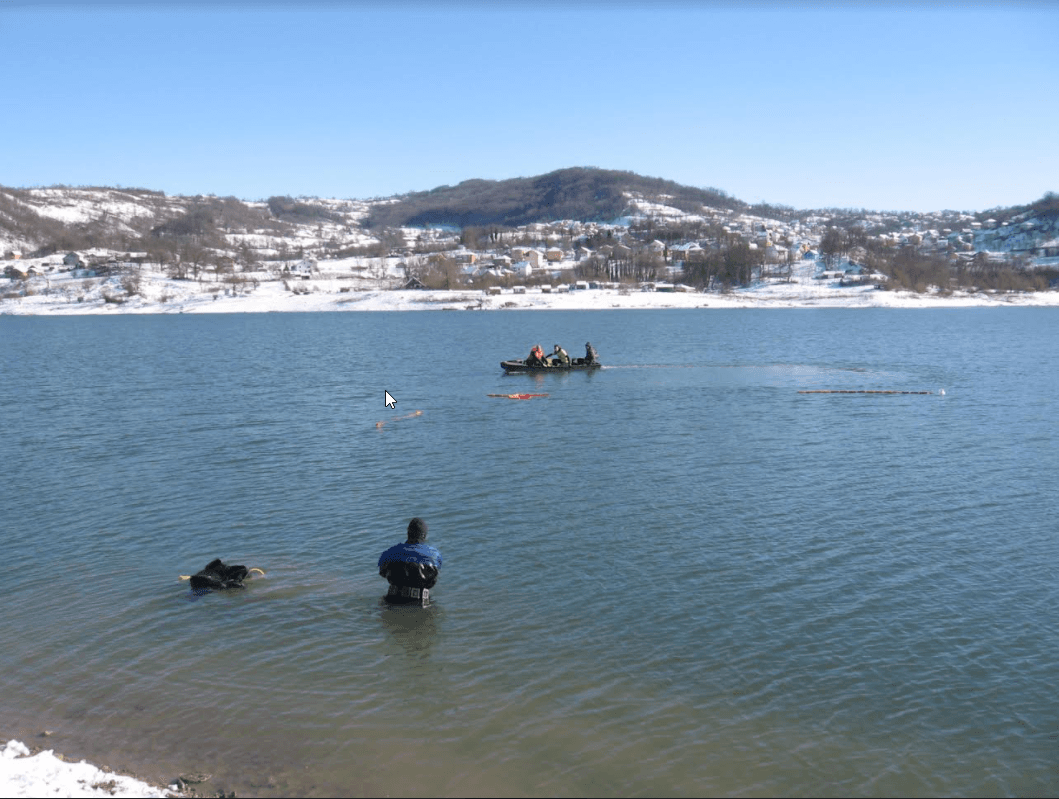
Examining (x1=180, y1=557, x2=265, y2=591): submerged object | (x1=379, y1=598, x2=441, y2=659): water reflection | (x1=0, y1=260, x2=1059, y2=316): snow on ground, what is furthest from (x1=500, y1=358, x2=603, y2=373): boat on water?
(x1=0, y1=260, x2=1059, y2=316): snow on ground

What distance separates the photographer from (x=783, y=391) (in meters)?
47.4

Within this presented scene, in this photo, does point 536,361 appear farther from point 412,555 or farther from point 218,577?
point 412,555

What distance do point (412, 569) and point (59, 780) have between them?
6946 mm

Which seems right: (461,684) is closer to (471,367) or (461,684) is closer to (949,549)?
(949,549)

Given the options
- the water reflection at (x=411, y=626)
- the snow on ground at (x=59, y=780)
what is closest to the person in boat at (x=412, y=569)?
the water reflection at (x=411, y=626)

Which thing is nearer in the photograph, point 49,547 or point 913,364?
point 49,547

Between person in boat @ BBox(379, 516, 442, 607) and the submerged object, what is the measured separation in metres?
3.10

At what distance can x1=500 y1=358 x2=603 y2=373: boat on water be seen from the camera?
181 feet

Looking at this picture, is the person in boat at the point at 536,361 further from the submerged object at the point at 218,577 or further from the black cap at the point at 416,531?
the black cap at the point at 416,531

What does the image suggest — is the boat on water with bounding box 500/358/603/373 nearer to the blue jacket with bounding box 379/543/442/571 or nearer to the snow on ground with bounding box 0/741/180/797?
the blue jacket with bounding box 379/543/442/571

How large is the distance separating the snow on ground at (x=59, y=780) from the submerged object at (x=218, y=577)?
6263 millimetres

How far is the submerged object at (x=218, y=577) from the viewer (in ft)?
56.7

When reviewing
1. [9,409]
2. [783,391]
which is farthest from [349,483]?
[783,391]

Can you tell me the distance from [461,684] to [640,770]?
3.48 m
